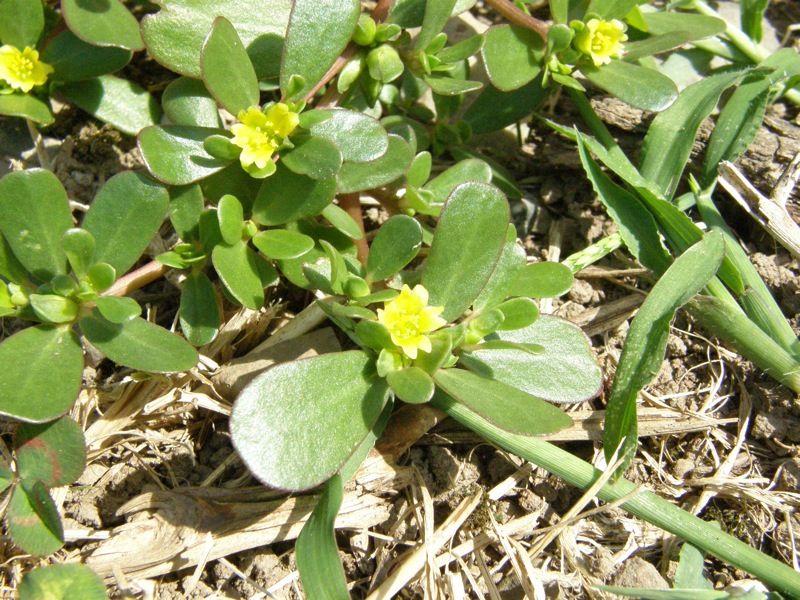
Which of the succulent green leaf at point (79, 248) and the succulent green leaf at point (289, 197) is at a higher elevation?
the succulent green leaf at point (289, 197)

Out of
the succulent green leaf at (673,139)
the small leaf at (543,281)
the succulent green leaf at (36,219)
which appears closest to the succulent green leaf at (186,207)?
the succulent green leaf at (36,219)

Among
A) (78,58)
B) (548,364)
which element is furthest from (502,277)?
(78,58)

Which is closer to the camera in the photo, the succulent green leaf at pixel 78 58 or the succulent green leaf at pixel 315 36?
the succulent green leaf at pixel 315 36

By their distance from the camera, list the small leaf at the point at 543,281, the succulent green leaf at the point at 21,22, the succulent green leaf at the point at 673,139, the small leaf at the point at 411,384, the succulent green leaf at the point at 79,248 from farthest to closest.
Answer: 1. the succulent green leaf at the point at 673,139
2. the succulent green leaf at the point at 21,22
3. the small leaf at the point at 543,281
4. the succulent green leaf at the point at 79,248
5. the small leaf at the point at 411,384

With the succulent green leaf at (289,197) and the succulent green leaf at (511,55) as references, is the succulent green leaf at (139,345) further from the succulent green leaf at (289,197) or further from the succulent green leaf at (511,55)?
the succulent green leaf at (511,55)

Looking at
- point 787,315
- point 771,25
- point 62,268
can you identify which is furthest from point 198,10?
point 771,25

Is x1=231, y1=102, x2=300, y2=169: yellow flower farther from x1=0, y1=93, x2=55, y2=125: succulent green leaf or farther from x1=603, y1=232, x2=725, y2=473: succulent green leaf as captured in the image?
x1=603, y1=232, x2=725, y2=473: succulent green leaf

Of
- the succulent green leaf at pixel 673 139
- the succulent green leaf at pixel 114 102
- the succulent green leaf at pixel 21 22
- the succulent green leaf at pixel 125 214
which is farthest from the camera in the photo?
the succulent green leaf at pixel 673 139
